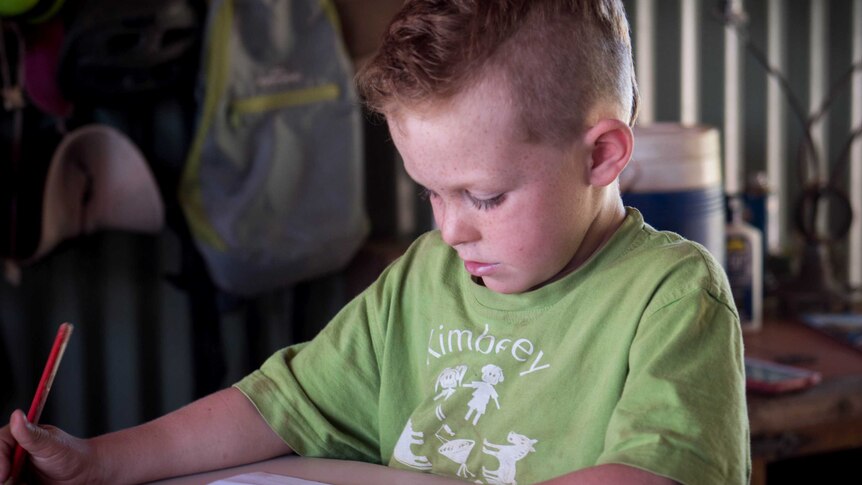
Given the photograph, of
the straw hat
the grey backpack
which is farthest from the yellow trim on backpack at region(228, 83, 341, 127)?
the straw hat

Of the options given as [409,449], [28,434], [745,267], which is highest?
[28,434]

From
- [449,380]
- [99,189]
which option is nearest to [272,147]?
[99,189]

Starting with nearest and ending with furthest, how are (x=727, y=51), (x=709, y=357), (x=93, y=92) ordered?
(x=709, y=357) < (x=93, y=92) < (x=727, y=51)

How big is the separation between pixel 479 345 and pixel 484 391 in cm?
5

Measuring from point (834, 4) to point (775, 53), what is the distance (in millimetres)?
223

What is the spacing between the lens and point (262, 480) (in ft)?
3.54

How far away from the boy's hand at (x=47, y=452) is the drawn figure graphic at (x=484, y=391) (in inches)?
15.1

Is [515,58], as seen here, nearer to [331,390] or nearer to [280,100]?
[331,390]

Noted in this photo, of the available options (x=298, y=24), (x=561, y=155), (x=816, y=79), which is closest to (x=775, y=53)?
(x=816, y=79)

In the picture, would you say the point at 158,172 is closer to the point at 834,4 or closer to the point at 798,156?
the point at 798,156

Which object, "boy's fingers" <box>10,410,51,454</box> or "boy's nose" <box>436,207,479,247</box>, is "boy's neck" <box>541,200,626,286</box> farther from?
"boy's fingers" <box>10,410,51,454</box>

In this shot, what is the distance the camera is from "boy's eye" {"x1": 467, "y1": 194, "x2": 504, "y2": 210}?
101 cm

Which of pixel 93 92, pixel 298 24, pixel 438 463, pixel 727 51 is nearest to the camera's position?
pixel 438 463

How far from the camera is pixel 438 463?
3.73 ft
